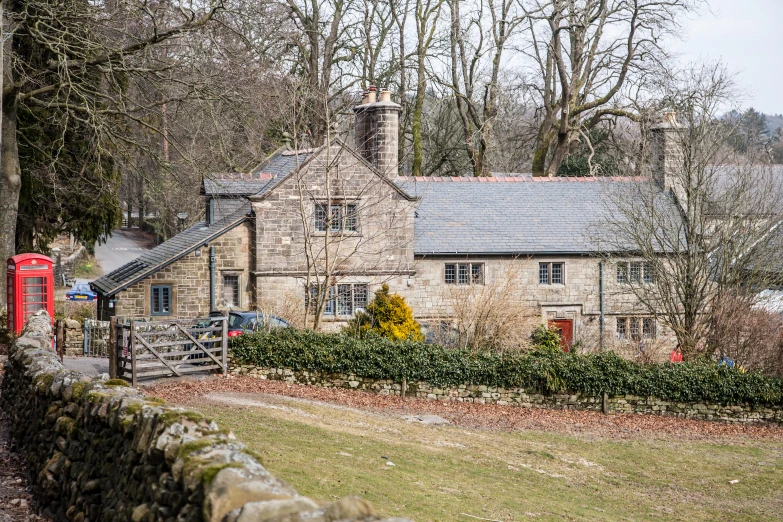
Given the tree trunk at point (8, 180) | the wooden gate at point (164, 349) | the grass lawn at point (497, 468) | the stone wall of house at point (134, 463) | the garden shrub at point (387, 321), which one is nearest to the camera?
the stone wall of house at point (134, 463)

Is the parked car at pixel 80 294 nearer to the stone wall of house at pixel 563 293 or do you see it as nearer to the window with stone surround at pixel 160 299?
the window with stone surround at pixel 160 299

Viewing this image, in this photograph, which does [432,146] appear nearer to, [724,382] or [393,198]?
[393,198]

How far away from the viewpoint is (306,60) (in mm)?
43312

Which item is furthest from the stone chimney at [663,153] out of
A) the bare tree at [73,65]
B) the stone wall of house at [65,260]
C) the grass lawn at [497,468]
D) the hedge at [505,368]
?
the stone wall of house at [65,260]

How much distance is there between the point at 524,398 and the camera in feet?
76.2

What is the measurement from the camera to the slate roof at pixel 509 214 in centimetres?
3300

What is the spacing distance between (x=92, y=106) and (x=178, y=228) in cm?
3059

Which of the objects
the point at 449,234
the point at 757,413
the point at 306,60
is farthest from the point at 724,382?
the point at 306,60

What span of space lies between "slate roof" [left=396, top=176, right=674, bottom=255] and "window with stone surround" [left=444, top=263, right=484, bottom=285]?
665mm

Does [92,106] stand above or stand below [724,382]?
above

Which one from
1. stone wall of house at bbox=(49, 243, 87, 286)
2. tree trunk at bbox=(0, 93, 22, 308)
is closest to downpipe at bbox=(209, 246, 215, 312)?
tree trunk at bbox=(0, 93, 22, 308)

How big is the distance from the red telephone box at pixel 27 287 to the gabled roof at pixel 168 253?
6.88 m

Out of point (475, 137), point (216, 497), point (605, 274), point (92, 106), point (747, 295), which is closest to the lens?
point (216, 497)

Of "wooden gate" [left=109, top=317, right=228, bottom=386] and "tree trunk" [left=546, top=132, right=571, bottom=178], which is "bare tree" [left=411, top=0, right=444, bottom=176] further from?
"wooden gate" [left=109, top=317, right=228, bottom=386]
